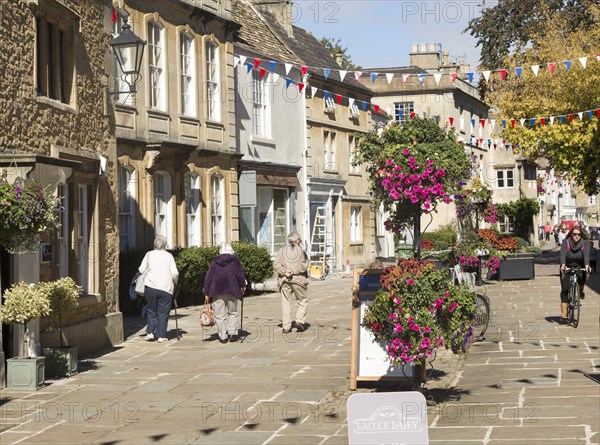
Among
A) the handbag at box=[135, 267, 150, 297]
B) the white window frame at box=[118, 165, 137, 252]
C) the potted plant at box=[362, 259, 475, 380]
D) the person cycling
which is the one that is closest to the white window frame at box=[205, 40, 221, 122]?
the white window frame at box=[118, 165, 137, 252]

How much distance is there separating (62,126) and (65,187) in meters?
0.88

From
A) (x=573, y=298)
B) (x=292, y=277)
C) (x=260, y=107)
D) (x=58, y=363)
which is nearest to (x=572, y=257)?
(x=573, y=298)

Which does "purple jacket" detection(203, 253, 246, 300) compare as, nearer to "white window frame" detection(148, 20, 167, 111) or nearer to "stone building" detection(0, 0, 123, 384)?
"stone building" detection(0, 0, 123, 384)

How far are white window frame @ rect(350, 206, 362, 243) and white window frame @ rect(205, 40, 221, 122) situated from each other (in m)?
13.6

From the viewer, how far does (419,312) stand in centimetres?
1012

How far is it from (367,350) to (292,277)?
5.99 m

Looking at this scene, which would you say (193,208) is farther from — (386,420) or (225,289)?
(386,420)

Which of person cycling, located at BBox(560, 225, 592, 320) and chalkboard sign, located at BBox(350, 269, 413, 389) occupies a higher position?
person cycling, located at BBox(560, 225, 592, 320)

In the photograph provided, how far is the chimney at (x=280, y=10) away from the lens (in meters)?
37.8

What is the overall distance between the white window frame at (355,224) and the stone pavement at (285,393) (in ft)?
71.2

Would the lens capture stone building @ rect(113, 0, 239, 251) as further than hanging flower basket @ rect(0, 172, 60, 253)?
Yes

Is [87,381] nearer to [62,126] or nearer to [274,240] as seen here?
[62,126]

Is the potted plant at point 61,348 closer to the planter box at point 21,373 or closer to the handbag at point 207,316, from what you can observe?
the planter box at point 21,373

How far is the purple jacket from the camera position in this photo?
16.5 meters
